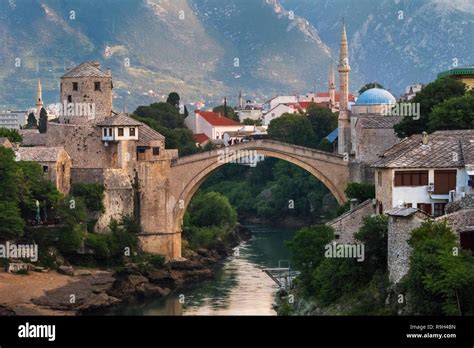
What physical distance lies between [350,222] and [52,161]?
20.2 meters

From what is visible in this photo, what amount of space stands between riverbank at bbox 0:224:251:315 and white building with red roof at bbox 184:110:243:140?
41.8 meters

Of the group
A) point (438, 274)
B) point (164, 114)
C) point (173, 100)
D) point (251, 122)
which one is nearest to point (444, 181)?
point (438, 274)

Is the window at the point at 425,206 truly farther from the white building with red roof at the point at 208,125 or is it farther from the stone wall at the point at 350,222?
the white building with red roof at the point at 208,125

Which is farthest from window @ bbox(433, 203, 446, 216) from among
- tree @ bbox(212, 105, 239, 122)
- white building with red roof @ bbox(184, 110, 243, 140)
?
tree @ bbox(212, 105, 239, 122)

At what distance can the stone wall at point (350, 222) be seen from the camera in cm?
5419

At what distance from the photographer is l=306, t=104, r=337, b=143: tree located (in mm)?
103250

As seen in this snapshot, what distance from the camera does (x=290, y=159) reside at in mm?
77875

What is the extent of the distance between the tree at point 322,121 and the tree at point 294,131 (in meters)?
0.73

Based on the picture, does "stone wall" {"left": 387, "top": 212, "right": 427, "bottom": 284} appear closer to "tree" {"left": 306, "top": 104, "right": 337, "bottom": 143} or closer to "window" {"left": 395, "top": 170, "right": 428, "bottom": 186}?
"window" {"left": 395, "top": 170, "right": 428, "bottom": 186}

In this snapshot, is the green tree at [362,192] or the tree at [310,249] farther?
the green tree at [362,192]

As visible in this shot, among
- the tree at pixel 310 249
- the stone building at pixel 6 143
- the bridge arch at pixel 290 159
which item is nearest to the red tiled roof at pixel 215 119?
the bridge arch at pixel 290 159

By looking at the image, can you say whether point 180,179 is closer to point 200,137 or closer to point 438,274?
point 438,274

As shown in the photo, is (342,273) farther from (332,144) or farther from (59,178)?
(332,144)
